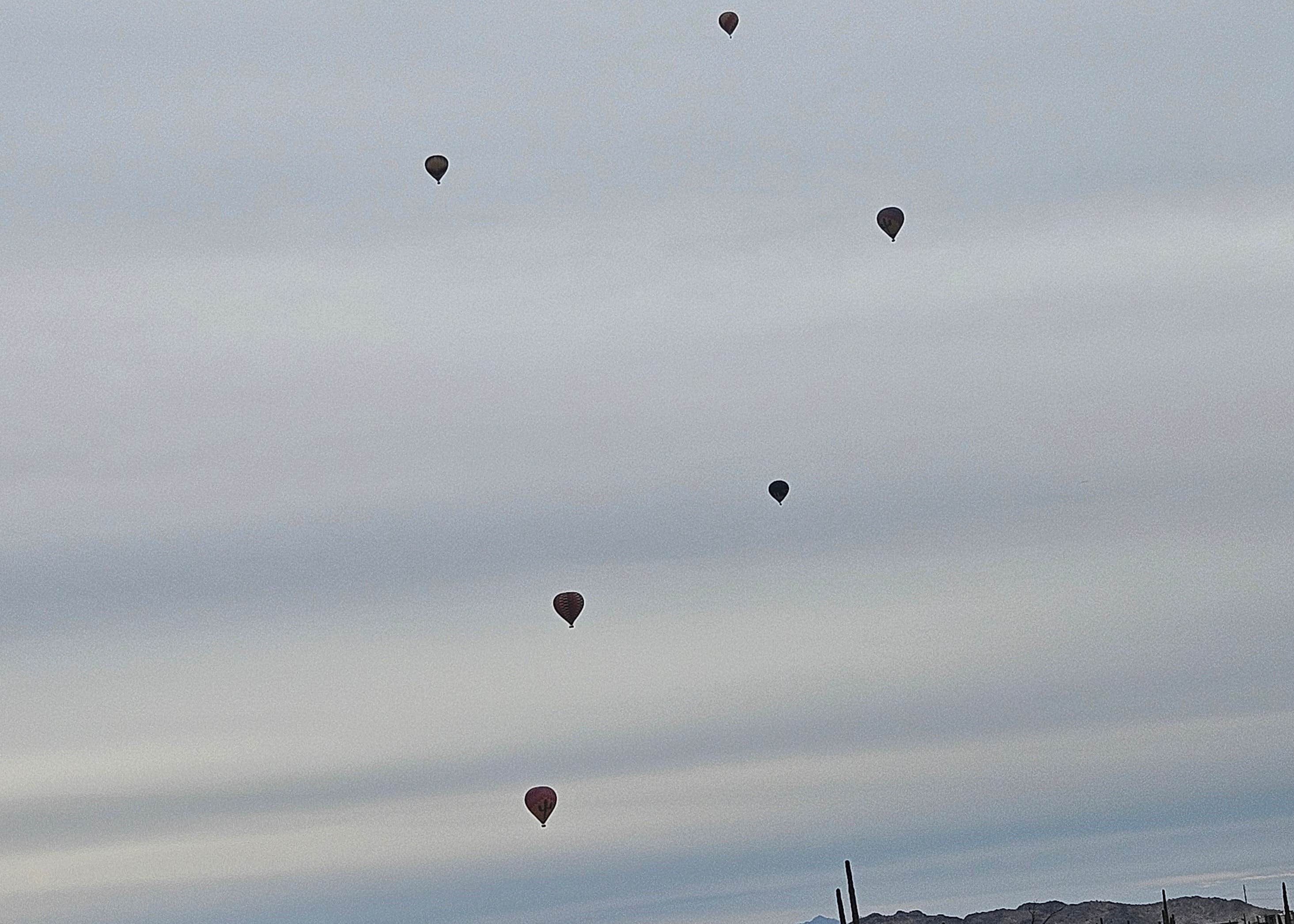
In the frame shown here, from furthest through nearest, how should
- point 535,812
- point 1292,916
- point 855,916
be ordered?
point 1292,916 → point 535,812 → point 855,916

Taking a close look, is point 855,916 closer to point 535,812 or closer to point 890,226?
point 535,812

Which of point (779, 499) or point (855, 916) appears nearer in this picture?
point (855, 916)

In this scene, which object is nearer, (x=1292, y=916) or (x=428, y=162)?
(x=428, y=162)

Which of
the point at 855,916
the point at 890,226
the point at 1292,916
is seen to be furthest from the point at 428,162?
the point at 1292,916

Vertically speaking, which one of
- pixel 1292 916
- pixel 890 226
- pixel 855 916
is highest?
pixel 890 226

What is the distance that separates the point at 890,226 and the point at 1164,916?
40014mm

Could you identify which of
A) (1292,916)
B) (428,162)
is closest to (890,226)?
(428,162)

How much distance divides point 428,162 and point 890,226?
25043 millimetres

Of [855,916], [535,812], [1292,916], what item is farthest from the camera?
[1292,916]

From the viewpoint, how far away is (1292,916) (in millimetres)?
123250

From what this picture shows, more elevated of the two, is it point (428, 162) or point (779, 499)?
point (428, 162)

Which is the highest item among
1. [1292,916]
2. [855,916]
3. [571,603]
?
[571,603]

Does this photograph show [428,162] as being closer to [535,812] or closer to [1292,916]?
[535,812]

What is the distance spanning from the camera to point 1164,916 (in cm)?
10088
